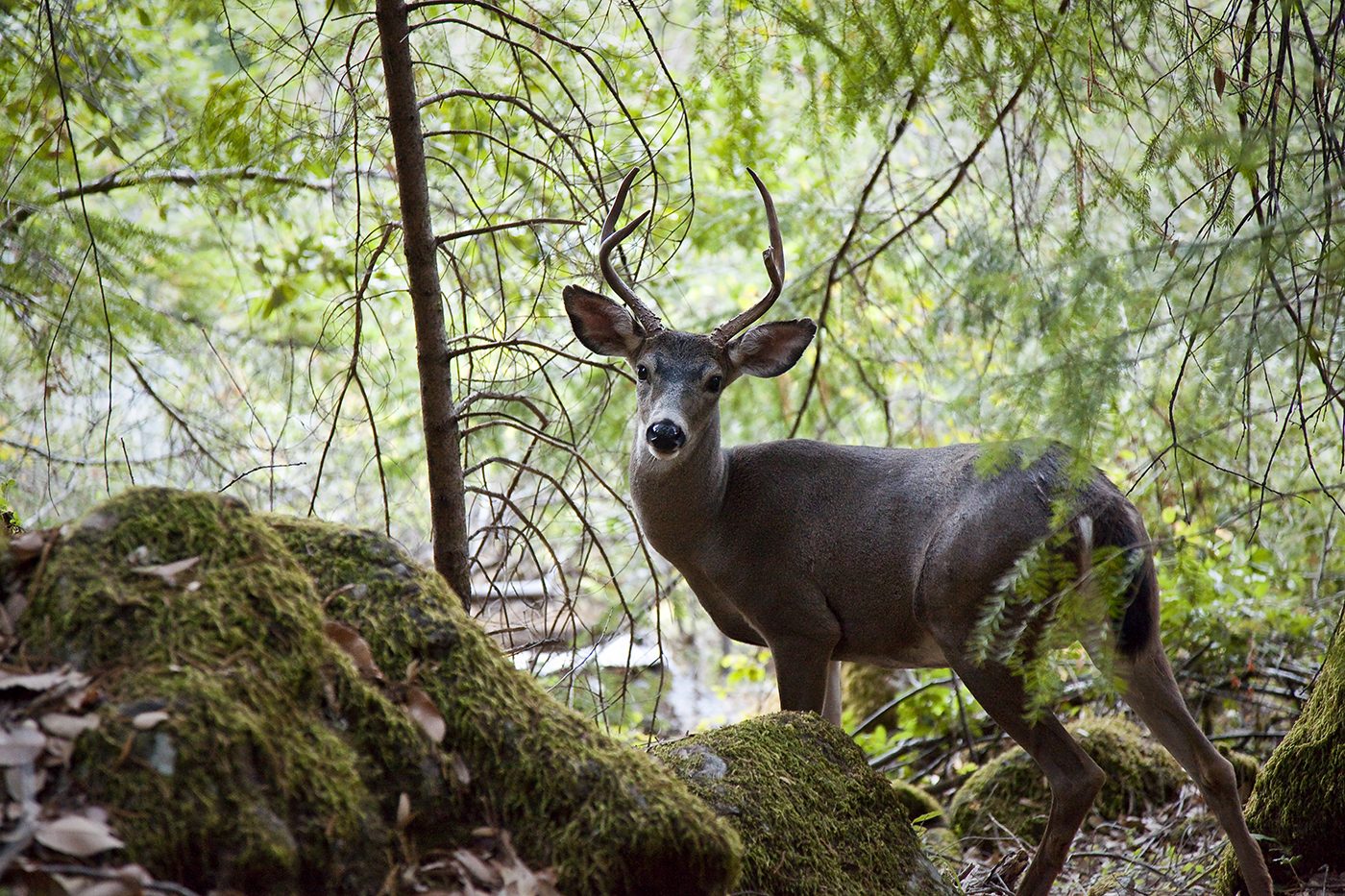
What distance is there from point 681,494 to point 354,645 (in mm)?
2697

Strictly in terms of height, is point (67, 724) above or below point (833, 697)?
above

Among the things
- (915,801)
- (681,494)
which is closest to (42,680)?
(681,494)

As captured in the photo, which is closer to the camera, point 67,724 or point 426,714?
point 67,724

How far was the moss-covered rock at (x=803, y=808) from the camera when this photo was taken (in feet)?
11.2

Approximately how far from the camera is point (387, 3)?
13.8 feet

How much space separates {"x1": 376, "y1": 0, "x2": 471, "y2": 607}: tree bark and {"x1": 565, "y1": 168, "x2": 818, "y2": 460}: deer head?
35.2 inches

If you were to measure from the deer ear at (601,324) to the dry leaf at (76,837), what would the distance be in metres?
3.51

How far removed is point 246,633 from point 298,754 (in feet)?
1.05

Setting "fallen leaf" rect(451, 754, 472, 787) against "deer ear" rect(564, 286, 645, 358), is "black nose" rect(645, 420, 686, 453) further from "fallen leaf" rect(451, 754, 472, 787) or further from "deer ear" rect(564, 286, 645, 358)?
"fallen leaf" rect(451, 754, 472, 787)

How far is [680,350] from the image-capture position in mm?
5438

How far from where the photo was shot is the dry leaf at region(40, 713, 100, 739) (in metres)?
2.26

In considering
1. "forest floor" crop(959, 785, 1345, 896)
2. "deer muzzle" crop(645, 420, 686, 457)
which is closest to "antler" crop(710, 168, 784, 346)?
"deer muzzle" crop(645, 420, 686, 457)

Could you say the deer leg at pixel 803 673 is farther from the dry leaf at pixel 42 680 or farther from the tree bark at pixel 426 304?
the dry leaf at pixel 42 680

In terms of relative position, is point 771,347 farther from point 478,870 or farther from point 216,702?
point 216,702
